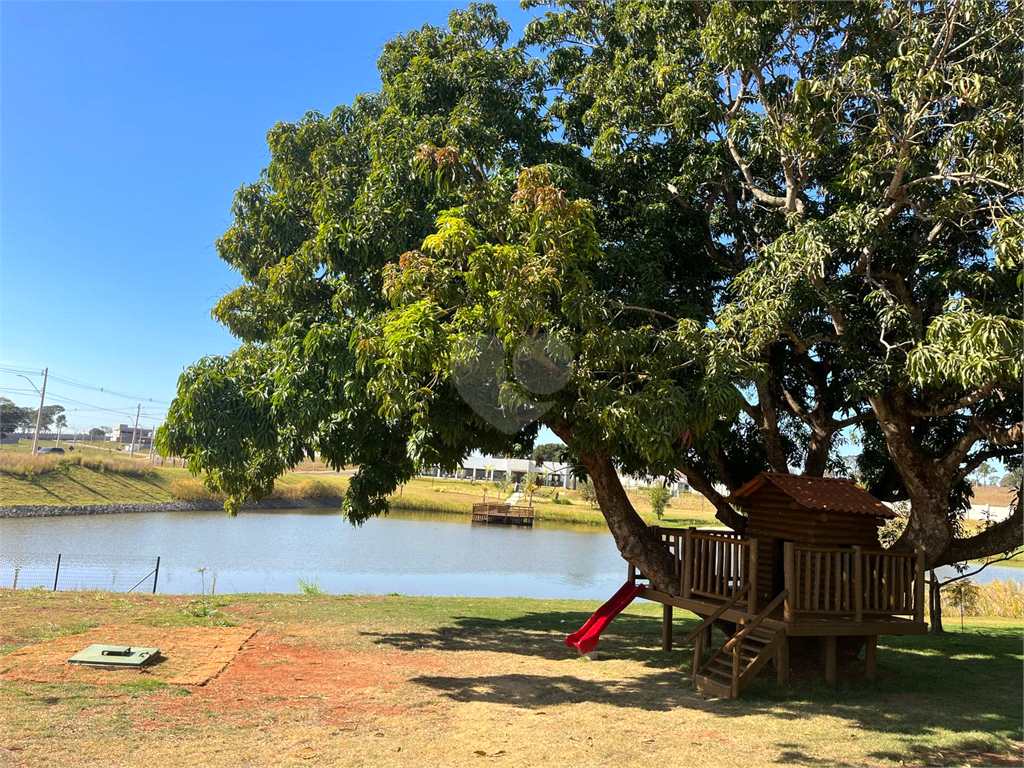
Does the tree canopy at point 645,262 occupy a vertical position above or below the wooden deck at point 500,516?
above

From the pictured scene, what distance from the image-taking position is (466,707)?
8.18m

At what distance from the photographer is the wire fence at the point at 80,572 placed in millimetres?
19562

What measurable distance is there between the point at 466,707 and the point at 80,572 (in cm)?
1937

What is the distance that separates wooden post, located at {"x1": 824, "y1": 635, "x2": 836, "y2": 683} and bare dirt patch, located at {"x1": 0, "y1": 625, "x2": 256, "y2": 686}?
317 inches

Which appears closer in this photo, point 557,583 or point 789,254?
point 789,254

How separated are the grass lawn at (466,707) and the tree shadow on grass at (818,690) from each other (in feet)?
0.13

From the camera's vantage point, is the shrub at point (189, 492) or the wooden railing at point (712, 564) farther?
the shrub at point (189, 492)

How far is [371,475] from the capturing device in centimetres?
1312

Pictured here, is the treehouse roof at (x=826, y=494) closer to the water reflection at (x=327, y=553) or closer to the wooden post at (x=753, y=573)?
the wooden post at (x=753, y=573)

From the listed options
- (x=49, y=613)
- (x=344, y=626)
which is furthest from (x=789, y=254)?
(x=49, y=613)

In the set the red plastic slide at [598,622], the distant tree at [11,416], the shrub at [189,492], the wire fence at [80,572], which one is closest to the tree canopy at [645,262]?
the red plastic slide at [598,622]

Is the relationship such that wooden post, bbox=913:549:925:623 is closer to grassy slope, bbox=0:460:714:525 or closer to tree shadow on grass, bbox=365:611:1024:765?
tree shadow on grass, bbox=365:611:1024:765

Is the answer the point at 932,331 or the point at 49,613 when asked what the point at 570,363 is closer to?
the point at 932,331

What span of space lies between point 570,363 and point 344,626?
7.14 m
